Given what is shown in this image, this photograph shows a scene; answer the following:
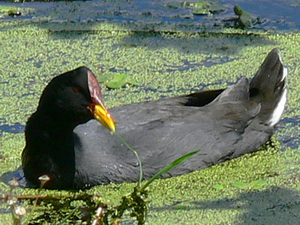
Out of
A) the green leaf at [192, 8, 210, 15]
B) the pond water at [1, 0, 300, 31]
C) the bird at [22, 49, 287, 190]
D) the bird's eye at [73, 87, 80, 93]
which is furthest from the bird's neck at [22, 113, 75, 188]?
the green leaf at [192, 8, 210, 15]

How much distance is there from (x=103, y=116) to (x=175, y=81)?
6.03 feet

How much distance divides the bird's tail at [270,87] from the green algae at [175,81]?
0.18 m

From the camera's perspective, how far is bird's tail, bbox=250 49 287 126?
550 cm

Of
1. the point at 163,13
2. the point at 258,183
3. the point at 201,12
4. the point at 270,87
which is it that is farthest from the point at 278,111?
the point at 163,13

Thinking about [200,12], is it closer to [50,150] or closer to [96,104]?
[50,150]

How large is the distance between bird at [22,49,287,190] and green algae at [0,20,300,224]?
0.29ft

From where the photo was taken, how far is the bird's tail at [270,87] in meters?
5.50

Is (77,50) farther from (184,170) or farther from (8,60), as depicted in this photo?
(184,170)

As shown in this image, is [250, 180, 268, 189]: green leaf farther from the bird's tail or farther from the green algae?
the bird's tail

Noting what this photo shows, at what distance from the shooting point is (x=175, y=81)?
6.14m

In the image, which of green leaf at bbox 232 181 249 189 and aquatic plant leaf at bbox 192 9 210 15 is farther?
aquatic plant leaf at bbox 192 9 210 15

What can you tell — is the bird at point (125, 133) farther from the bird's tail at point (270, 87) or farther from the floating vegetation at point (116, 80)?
the floating vegetation at point (116, 80)

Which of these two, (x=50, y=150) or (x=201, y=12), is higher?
(x=201, y=12)

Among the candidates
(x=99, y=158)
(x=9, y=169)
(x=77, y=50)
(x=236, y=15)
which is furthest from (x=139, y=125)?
(x=236, y=15)
